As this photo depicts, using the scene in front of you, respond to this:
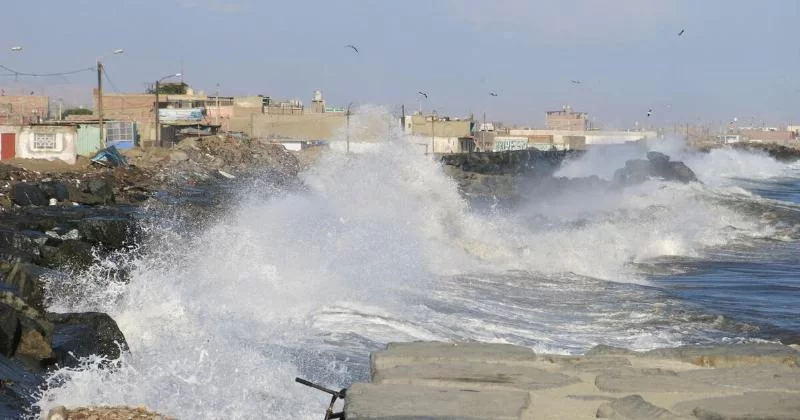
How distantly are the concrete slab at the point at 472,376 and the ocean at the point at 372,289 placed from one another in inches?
62.4

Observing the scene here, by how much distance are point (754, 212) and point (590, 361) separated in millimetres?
31458

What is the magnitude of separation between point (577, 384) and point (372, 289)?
8.22m

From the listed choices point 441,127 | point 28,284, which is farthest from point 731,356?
point 441,127

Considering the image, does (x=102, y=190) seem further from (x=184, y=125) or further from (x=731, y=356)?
(x=184, y=125)

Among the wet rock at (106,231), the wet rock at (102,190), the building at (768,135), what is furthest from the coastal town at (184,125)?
the building at (768,135)

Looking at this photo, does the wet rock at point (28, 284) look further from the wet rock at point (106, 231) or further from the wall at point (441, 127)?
the wall at point (441, 127)

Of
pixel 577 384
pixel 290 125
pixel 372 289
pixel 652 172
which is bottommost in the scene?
pixel 652 172

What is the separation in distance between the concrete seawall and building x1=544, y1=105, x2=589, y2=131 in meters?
141

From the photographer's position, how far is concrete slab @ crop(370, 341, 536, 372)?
478 centimetres

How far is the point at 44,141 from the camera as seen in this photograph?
106 feet

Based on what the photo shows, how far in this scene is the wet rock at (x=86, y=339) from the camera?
7684 millimetres

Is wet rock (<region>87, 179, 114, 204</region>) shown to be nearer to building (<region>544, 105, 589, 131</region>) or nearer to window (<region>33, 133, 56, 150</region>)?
window (<region>33, 133, 56, 150</region>)

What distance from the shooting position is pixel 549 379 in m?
4.55

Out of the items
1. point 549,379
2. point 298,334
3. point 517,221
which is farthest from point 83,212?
point 549,379
